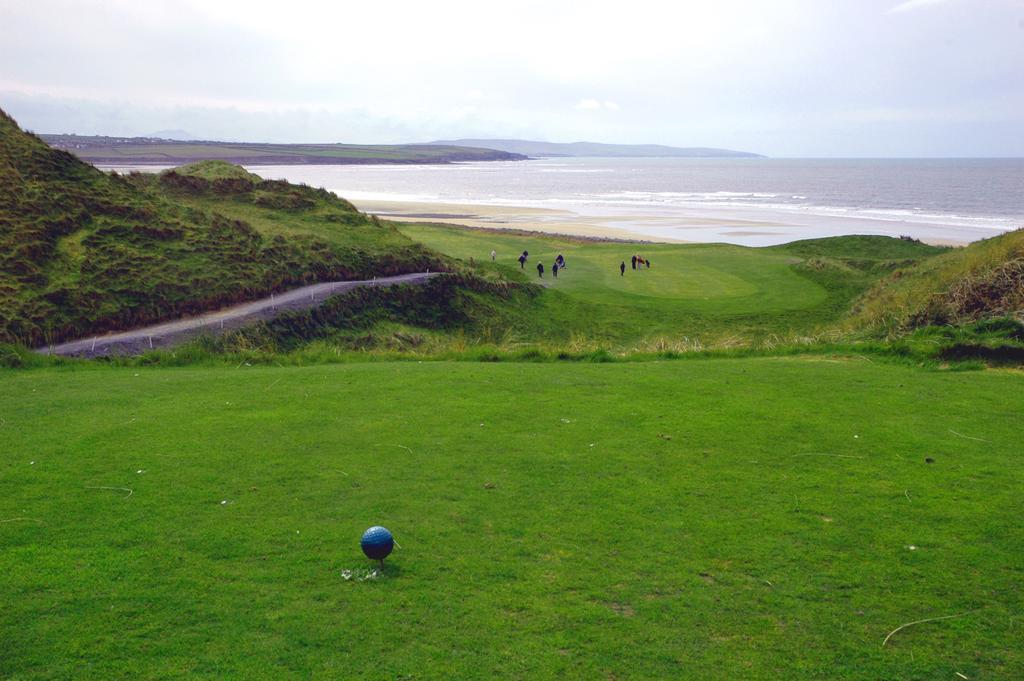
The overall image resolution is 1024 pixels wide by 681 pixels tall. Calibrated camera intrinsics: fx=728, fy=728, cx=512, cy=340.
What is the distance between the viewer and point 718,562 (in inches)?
242

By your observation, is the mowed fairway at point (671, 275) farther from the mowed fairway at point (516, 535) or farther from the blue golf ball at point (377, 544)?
the blue golf ball at point (377, 544)

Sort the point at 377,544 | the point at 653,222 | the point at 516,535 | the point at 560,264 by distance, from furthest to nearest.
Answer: the point at 653,222
the point at 560,264
the point at 516,535
the point at 377,544

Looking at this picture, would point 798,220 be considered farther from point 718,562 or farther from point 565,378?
point 718,562

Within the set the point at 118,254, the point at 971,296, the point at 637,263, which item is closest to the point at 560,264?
the point at 637,263

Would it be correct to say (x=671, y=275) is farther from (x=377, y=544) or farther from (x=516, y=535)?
(x=377, y=544)

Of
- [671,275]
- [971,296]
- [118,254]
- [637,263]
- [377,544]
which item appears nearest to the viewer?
[377,544]

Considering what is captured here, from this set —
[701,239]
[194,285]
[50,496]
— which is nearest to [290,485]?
[50,496]

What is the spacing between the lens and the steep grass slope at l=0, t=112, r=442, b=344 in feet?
69.6

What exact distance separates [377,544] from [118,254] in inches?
904

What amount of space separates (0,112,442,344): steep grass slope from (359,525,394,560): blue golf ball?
17132mm

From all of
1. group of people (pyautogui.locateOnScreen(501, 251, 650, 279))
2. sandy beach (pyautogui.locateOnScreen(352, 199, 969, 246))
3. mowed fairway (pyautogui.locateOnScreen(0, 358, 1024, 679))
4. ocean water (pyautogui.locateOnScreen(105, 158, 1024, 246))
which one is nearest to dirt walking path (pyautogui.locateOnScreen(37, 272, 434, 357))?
mowed fairway (pyautogui.locateOnScreen(0, 358, 1024, 679))

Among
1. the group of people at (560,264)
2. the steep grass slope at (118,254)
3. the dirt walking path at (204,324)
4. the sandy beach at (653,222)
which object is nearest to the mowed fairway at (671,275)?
the group of people at (560,264)

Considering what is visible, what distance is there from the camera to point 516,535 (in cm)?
662

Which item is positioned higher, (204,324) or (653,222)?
(653,222)
